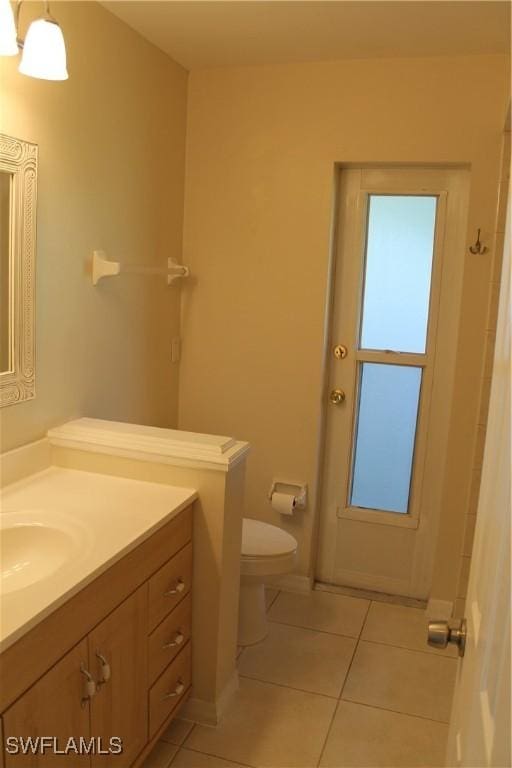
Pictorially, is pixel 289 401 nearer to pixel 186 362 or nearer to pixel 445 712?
pixel 186 362

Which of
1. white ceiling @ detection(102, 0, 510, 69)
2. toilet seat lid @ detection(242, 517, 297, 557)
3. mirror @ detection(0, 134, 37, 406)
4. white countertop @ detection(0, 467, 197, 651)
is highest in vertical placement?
white ceiling @ detection(102, 0, 510, 69)

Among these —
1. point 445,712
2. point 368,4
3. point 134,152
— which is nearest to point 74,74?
point 134,152

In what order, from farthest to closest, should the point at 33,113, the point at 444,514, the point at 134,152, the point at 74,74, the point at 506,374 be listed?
the point at 444,514 → the point at 134,152 → the point at 74,74 → the point at 33,113 → the point at 506,374

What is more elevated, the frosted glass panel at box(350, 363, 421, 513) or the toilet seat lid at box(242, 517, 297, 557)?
the frosted glass panel at box(350, 363, 421, 513)

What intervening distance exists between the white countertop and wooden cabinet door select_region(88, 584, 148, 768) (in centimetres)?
17

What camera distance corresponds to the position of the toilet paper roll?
3.05 metres


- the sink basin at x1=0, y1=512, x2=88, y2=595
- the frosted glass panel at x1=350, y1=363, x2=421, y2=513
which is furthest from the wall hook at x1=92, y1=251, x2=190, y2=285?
the frosted glass panel at x1=350, y1=363, x2=421, y2=513

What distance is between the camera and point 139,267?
2.61 metres

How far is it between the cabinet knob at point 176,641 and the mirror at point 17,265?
86 centimetres

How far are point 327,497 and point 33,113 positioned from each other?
210 cm

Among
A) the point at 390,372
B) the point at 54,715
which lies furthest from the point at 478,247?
the point at 54,715

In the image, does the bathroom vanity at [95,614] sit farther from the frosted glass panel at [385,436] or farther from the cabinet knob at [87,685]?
the frosted glass panel at [385,436]

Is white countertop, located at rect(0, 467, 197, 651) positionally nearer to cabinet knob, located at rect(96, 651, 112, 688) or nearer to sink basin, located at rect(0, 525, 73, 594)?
sink basin, located at rect(0, 525, 73, 594)

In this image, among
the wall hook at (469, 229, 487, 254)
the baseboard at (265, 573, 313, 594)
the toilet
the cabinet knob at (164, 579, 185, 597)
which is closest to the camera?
the cabinet knob at (164, 579, 185, 597)
